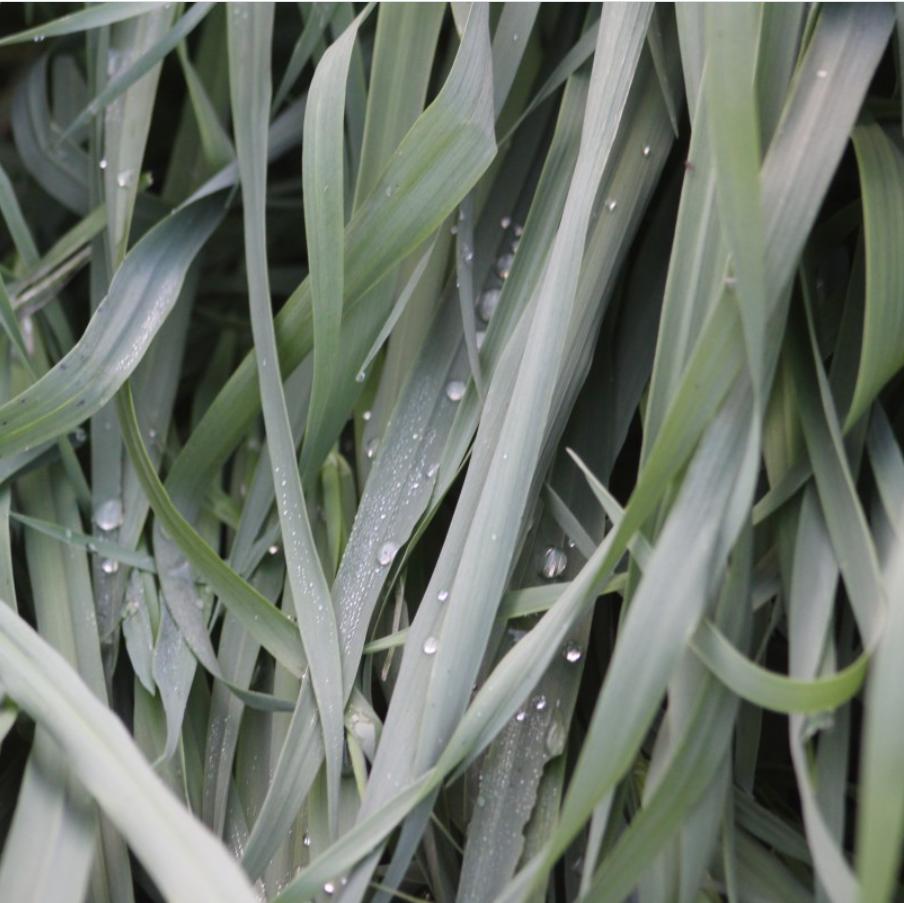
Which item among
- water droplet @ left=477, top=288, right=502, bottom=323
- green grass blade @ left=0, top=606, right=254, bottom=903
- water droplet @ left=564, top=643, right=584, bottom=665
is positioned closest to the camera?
green grass blade @ left=0, top=606, right=254, bottom=903

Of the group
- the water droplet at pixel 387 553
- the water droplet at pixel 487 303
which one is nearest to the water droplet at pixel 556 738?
the water droplet at pixel 387 553

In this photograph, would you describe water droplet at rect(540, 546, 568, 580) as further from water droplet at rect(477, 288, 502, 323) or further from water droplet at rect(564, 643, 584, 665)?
water droplet at rect(477, 288, 502, 323)

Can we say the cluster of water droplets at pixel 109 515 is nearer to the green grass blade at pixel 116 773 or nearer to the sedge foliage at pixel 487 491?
the sedge foliage at pixel 487 491

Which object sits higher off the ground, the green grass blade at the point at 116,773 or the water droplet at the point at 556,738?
the green grass blade at the point at 116,773

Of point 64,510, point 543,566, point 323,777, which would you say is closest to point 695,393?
point 543,566

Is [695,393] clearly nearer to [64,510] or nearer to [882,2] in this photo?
[882,2]

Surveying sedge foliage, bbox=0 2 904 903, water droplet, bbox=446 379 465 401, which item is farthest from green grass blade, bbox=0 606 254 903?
water droplet, bbox=446 379 465 401
